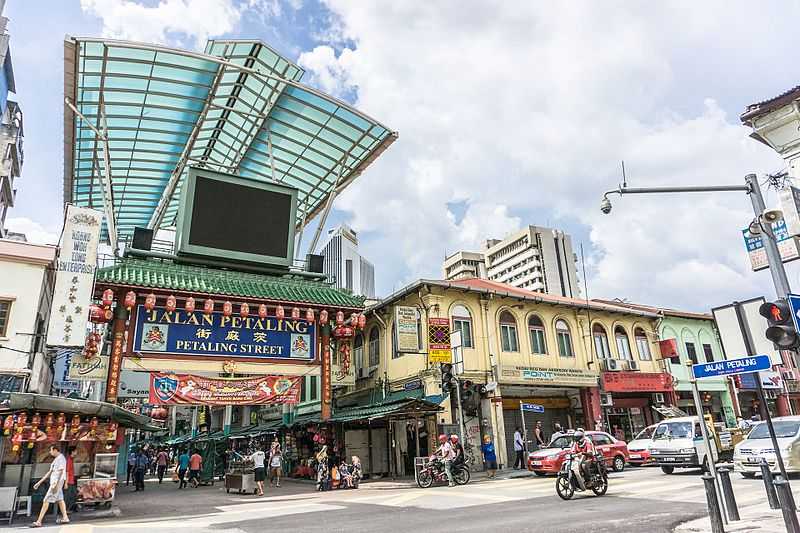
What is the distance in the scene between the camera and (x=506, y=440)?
83.7ft

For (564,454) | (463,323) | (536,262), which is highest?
(536,262)

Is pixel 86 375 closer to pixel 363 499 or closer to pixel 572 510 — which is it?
pixel 363 499

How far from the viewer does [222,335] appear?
2158 centimetres

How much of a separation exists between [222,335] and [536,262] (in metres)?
96.5

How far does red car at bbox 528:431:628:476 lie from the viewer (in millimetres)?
18250

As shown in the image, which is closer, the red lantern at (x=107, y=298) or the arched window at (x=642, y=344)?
the red lantern at (x=107, y=298)

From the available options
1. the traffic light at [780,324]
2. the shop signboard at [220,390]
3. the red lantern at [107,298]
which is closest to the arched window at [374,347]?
the shop signboard at [220,390]

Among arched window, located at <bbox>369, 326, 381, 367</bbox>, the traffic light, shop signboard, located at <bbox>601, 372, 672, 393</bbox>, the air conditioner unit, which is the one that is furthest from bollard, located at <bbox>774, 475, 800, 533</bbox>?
the air conditioner unit

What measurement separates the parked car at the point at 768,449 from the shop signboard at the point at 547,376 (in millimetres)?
10164

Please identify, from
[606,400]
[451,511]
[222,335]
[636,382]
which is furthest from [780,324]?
[636,382]

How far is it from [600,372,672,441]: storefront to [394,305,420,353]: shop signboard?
11.8 metres

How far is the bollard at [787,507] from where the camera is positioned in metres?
6.52

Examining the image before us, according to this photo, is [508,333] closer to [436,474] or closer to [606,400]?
[606,400]

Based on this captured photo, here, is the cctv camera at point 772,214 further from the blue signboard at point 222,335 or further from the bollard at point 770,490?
the blue signboard at point 222,335
